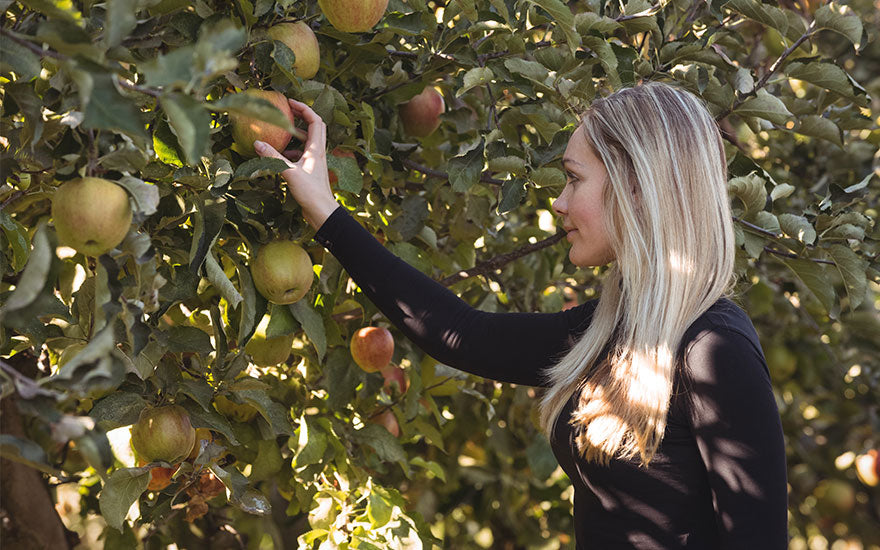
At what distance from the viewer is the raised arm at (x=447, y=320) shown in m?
1.50

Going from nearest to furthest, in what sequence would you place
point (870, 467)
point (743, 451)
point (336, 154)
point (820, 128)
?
1. point (743, 451)
2. point (336, 154)
3. point (820, 128)
4. point (870, 467)

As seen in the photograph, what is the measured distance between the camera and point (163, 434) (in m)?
1.31

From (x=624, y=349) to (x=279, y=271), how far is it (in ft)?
1.80

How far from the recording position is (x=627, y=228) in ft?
4.61

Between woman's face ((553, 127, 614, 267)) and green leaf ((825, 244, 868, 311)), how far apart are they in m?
0.52

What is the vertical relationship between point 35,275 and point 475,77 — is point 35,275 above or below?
above

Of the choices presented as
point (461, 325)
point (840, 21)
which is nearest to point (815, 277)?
point (840, 21)

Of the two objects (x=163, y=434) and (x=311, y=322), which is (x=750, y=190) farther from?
(x=163, y=434)

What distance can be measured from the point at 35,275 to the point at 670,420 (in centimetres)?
89

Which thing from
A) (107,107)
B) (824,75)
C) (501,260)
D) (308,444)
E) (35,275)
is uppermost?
(107,107)

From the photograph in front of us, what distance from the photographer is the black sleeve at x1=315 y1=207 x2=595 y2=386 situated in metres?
1.54

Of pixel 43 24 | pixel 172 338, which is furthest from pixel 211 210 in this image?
pixel 43 24

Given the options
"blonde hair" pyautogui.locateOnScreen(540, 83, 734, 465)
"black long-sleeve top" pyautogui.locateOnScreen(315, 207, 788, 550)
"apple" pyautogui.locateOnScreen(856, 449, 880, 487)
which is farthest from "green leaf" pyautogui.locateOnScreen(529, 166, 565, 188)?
"apple" pyautogui.locateOnScreen(856, 449, 880, 487)

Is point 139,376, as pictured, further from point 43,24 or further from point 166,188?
point 43,24
